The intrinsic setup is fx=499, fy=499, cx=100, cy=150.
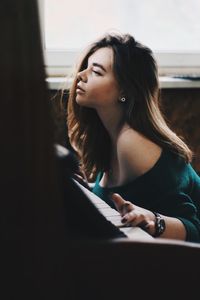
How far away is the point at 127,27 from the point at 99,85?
1.21 meters

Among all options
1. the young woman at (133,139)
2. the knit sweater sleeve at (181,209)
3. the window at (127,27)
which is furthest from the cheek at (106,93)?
the window at (127,27)

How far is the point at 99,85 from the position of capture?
5.49 ft

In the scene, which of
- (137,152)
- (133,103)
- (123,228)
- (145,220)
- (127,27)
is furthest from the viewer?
(127,27)

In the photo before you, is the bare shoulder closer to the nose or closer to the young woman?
the young woman

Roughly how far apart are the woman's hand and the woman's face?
1.54 ft

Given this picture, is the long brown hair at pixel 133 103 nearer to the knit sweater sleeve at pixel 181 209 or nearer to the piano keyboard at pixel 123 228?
the knit sweater sleeve at pixel 181 209

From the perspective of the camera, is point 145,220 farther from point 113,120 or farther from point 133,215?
point 113,120

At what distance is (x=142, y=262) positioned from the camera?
75 cm

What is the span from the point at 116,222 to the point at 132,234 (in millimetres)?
107

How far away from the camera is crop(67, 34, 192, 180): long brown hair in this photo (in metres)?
1.61

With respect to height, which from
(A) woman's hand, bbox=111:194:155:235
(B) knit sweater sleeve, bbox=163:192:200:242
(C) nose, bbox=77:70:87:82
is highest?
(C) nose, bbox=77:70:87:82

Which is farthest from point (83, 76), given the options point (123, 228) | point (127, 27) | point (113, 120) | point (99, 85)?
point (127, 27)

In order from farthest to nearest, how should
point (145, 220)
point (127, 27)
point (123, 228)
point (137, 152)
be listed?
point (127, 27), point (137, 152), point (145, 220), point (123, 228)

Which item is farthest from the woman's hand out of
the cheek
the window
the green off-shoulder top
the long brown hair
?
the window
